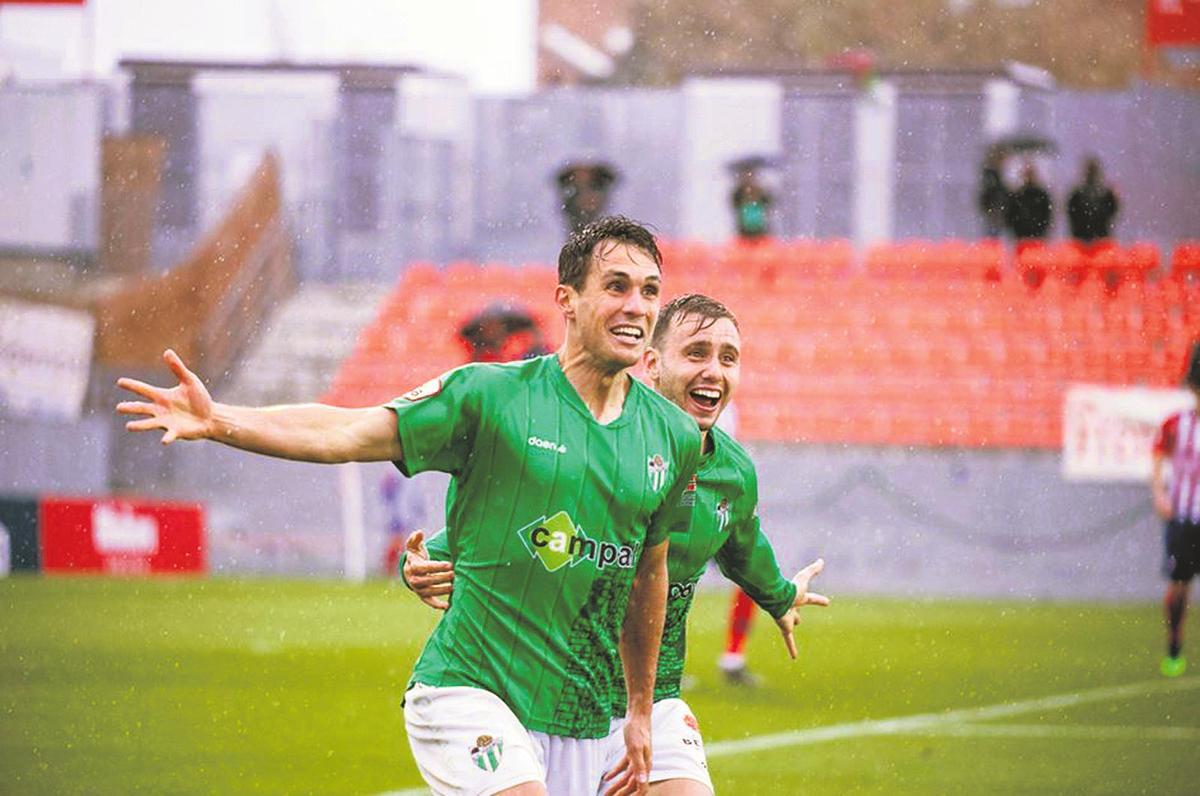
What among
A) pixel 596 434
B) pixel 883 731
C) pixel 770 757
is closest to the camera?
pixel 596 434

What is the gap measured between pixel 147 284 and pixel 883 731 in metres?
13.7

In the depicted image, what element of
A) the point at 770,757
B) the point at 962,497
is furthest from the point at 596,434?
the point at 962,497

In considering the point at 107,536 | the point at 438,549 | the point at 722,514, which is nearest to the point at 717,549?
the point at 722,514

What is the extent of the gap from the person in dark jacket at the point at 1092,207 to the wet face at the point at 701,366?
15582mm

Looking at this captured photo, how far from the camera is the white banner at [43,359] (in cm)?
2012

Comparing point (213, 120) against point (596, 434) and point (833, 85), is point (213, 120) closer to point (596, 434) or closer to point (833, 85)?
point (833, 85)

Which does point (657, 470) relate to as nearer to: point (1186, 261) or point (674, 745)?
point (674, 745)

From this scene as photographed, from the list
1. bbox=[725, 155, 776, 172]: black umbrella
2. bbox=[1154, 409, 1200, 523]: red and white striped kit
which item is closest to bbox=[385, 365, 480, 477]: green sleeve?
bbox=[1154, 409, 1200, 523]: red and white striped kit

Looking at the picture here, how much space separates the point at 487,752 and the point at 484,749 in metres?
0.01

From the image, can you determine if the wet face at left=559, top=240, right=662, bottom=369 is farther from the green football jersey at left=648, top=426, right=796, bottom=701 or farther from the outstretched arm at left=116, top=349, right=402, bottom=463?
the green football jersey at left=648, top=426, right=796, bottom=701

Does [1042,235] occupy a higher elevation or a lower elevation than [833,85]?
lower

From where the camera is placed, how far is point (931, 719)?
1050cm

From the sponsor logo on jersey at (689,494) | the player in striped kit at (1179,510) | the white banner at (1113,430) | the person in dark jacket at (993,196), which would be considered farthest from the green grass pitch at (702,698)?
the person in dark jacket at (993,196)

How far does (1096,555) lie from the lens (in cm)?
1780
